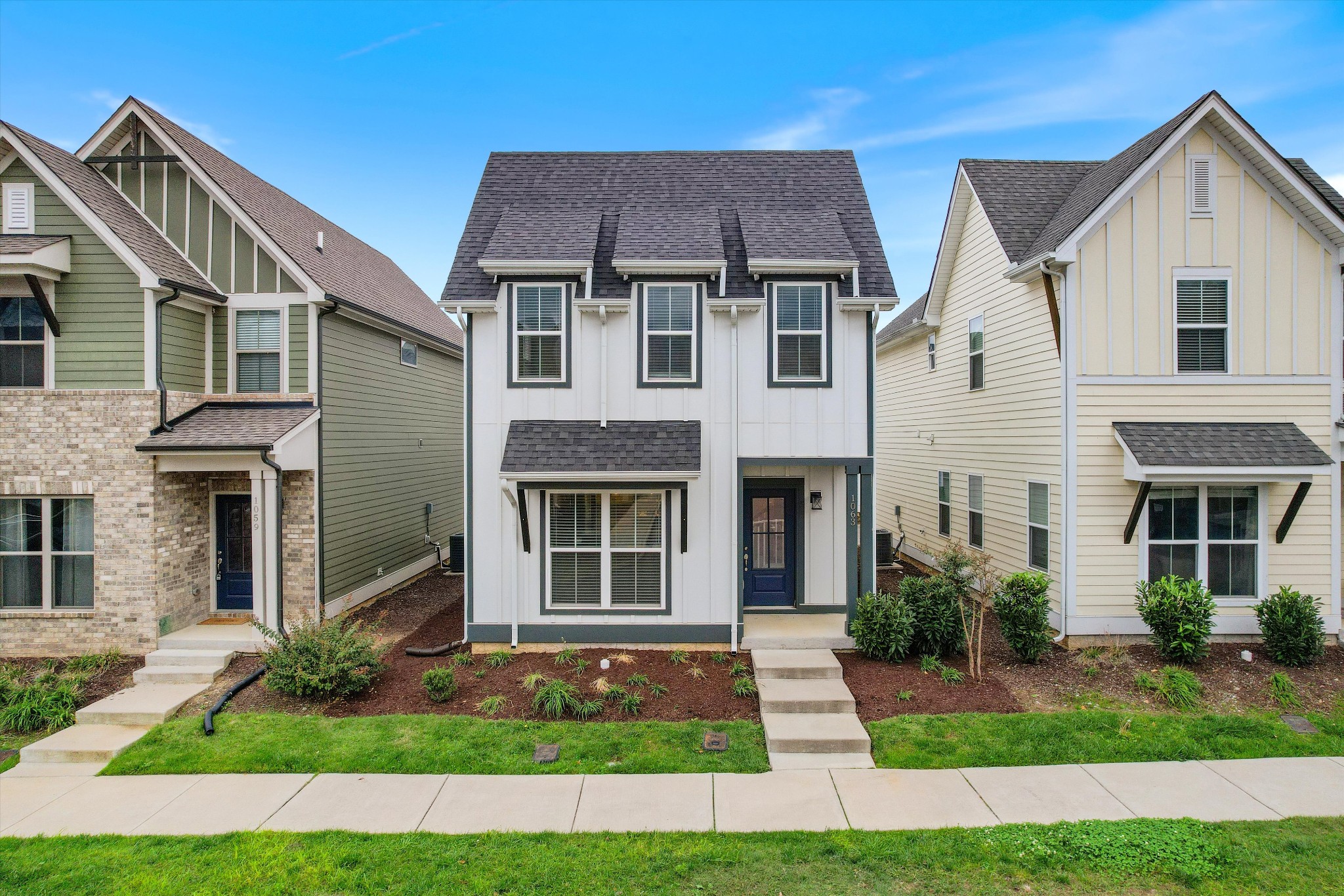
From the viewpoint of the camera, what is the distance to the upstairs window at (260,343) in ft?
35.2

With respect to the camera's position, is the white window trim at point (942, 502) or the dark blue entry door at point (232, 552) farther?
the white window trim at point (942, 502)

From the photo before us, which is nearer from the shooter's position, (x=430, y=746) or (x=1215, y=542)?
(x=430, y=746)

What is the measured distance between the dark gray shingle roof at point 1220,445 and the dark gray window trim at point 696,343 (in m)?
6.47

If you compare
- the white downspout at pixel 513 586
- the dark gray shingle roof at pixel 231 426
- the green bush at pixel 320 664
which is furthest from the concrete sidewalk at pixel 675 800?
the dark gray shingle roof at pixel 231 426

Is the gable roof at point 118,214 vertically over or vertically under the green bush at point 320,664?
over

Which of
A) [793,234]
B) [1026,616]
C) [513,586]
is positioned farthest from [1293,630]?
[513,586]

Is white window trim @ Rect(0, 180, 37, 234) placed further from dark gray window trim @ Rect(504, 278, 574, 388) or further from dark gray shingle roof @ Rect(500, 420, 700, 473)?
dark gray shingle roof @ Rect(500, 420, 700, 473)

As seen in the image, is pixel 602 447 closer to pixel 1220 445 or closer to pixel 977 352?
pixel 977 352

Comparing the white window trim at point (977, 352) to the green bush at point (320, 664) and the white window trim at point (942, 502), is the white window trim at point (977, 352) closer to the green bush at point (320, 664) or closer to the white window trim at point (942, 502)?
the white window trim at point (942, 502)

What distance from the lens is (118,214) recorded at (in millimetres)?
10133

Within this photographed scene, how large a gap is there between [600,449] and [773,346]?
308 cm

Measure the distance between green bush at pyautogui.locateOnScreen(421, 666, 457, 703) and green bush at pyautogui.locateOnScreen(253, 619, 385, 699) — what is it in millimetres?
895

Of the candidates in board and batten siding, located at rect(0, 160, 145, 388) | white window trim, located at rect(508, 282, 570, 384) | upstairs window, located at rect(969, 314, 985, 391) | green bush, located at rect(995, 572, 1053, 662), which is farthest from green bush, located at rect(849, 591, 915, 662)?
board and batten siding, located at rect(0, 160, 145, 388)

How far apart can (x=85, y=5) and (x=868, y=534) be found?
2078cm
